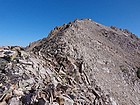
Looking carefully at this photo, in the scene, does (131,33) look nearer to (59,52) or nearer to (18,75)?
(59,52)

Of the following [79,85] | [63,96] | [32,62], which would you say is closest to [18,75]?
[32,62]

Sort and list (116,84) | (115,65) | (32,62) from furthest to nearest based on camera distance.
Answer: (115,65) → (116,84) → (32,62)

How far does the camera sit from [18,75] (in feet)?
51.0

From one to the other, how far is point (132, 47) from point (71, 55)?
2530 cm

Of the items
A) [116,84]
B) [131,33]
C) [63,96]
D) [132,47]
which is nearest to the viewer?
[63,96]

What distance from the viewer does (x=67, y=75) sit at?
19.3m

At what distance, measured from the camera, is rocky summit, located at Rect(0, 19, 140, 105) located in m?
13.9

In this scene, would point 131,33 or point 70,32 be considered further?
point 131,33

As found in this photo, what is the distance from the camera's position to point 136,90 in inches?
1038

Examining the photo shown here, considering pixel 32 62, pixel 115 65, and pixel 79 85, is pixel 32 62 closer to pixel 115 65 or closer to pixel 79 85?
pixel 79 85

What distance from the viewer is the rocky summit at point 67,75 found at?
45.6 feet

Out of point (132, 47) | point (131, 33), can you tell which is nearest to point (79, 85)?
point (132, 47)

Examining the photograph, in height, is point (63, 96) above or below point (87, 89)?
below

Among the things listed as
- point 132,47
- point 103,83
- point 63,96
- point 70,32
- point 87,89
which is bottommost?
point 63,96
